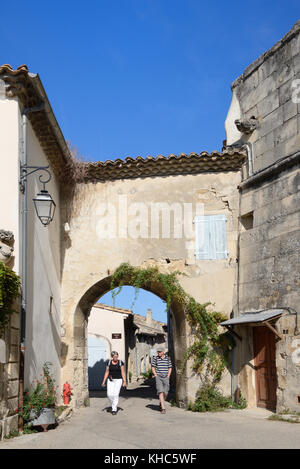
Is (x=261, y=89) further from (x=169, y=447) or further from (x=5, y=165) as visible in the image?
(x=169, y=447)

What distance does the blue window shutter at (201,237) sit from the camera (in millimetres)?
11305

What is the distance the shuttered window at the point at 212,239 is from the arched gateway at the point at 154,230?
0.07 feet

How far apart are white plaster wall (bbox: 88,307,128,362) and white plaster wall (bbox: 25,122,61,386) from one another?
1197cm

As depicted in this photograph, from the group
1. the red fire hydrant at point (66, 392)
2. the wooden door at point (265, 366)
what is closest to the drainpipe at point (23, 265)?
the red fire hydrant at point (66, 392)

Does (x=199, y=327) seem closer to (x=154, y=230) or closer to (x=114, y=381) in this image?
(x=114, y=381)

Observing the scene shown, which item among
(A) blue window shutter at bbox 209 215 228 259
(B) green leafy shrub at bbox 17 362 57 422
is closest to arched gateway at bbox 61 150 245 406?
(A) blue window shutter at bbox 209 215 228 259

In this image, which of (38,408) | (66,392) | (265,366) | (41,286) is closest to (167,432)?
(38,408)

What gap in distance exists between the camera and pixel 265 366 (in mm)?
9961

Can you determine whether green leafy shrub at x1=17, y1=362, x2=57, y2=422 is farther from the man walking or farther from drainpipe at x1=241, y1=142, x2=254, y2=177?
drainpipe at x1=241, y1=142, x2=254, y2=177

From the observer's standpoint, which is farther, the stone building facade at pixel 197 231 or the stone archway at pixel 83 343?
the stone archway at pixel 83 343

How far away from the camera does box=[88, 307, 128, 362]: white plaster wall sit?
23031 mm

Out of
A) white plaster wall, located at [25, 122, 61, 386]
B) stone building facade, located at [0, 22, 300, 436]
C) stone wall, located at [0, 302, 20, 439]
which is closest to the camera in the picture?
stone wall, located at [0, 302, 20, 439]

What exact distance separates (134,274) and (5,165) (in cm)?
435

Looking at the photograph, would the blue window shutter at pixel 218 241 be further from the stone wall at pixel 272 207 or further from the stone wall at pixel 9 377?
the stone wall at pixel 9 377
